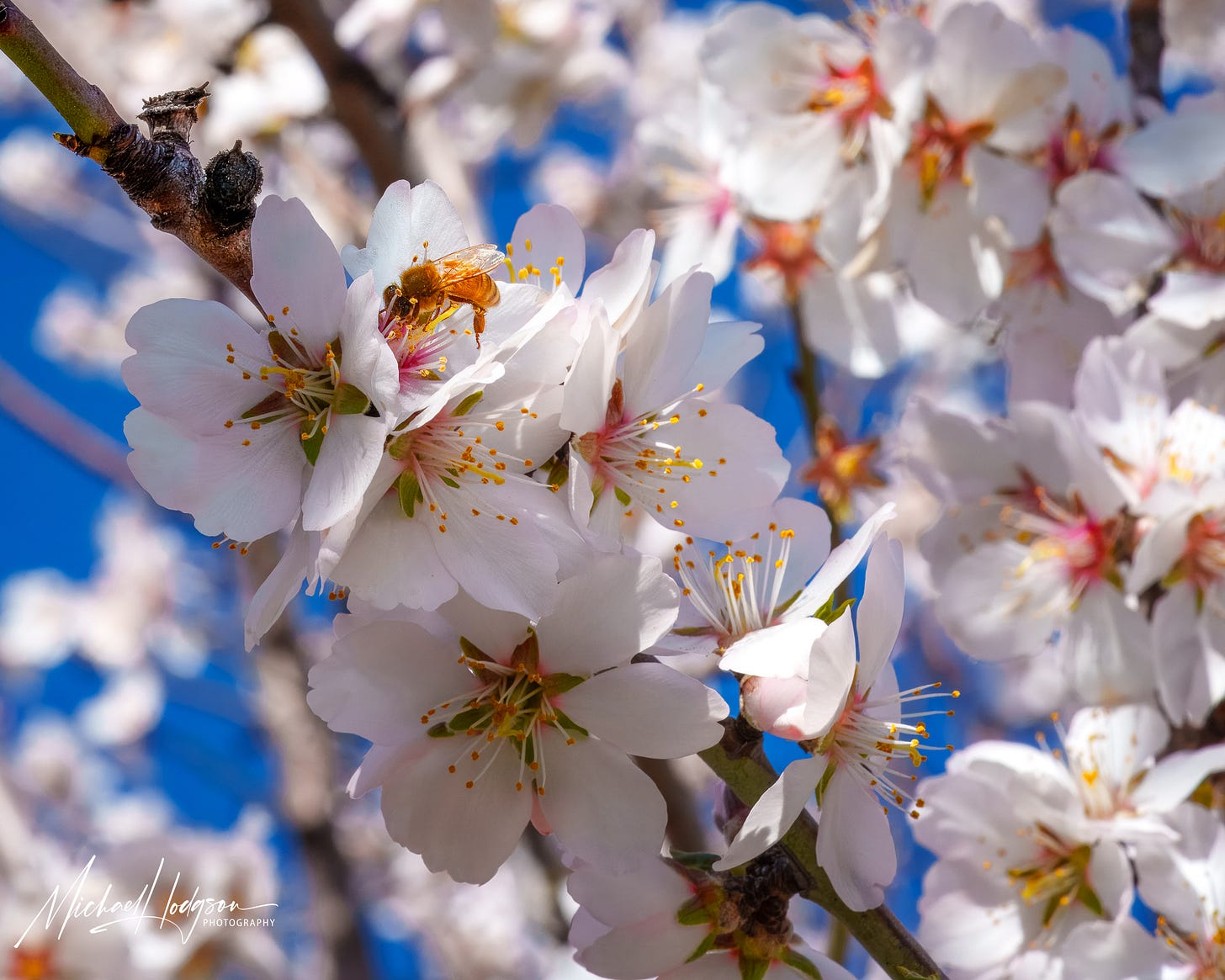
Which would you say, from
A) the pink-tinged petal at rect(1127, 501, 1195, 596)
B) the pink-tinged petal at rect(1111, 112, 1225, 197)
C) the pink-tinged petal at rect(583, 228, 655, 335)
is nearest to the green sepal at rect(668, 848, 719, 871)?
the pink-tinged petal at rect(583, 228, 655, 335)

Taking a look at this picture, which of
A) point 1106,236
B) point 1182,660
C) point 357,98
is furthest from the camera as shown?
point 357,98

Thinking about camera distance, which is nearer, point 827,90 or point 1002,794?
point 1002,794

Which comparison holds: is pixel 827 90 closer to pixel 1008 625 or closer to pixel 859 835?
pixel 1008 625

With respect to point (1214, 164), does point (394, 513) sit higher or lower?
higher

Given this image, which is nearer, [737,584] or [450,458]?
[450,458]

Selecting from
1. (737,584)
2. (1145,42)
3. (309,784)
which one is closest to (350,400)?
(737,584)

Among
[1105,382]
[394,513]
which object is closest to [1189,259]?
[1105,382]

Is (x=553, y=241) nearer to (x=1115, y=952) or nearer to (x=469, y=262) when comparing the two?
(x=469, y=262)
